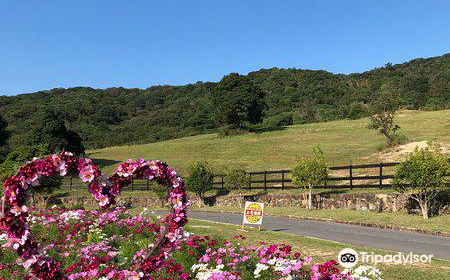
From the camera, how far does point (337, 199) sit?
902 inches

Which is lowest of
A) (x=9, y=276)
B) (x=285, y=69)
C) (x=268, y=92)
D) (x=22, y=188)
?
(x=9, y=276)

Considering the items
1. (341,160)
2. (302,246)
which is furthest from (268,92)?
(302,246)

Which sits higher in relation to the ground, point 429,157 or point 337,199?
point 429,157

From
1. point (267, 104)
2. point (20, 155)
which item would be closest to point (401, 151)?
point (20, 155)

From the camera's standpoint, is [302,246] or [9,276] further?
[302,246]

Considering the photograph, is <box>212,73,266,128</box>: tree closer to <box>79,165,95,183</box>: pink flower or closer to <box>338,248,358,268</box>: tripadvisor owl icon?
<box>338,248,358,268</box>: tripadvisor owl icon

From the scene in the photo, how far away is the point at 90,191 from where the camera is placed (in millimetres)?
4547

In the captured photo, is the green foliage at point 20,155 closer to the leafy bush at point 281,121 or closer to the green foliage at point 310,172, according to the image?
the green foliage at point 310,172

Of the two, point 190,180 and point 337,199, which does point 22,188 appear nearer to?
point 337,199

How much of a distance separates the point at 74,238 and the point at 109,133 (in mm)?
100472

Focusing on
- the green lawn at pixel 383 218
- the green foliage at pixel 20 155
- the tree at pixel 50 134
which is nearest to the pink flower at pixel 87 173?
the green lawn at pixel 383 218

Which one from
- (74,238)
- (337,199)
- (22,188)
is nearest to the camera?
(22,188)

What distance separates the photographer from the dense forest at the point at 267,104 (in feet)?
302

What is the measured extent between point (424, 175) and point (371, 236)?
508cm
